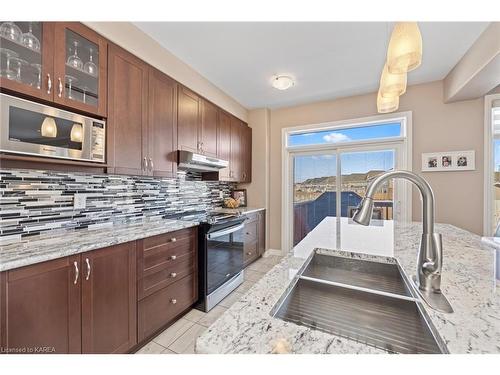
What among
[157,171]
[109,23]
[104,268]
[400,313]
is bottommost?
[104,268]

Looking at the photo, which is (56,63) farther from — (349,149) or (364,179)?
(364,179)

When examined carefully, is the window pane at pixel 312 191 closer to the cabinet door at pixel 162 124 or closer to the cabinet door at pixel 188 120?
the cabinet door at pixel 188 120

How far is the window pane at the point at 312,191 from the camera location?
11.6 ft

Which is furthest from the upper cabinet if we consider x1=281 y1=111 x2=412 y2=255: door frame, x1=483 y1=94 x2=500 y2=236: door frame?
x1=483 y1=94 x2=500 y2=236: door frame

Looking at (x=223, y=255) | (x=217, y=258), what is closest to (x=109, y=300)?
(x=217, y=258)

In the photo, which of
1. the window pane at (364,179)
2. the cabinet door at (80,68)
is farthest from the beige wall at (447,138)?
the cabinet door at (80,68)

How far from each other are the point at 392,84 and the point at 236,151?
7.59 ft

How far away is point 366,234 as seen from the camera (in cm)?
153

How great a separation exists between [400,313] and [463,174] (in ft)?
9.97

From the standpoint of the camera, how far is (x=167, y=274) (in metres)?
1.78

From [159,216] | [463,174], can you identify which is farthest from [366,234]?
[463,174]

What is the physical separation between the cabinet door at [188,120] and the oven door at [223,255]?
41.1 inches
